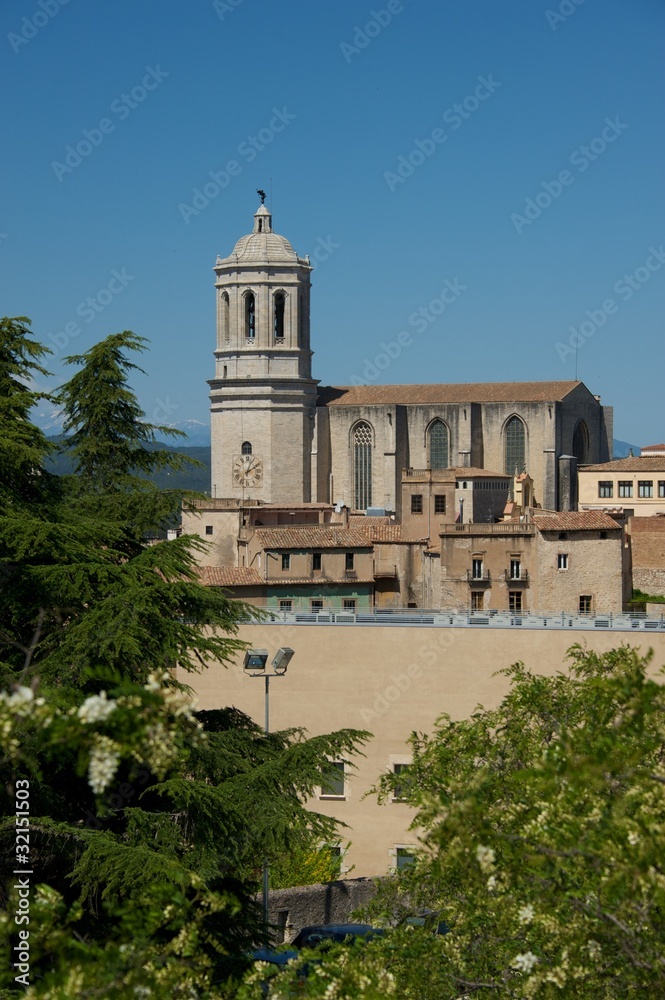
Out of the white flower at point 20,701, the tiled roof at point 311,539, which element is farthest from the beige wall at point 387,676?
the white flower at point 20,701

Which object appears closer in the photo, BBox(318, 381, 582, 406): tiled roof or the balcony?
the balcony

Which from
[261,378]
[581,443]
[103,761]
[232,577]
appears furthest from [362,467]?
[103,761]

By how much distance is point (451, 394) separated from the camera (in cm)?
6962

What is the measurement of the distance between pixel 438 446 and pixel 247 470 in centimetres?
958

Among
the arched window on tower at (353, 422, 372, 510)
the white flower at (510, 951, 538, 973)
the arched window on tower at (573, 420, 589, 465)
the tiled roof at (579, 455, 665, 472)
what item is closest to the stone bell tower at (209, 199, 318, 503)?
the arched window on tower at (353, 422, 372, 510)

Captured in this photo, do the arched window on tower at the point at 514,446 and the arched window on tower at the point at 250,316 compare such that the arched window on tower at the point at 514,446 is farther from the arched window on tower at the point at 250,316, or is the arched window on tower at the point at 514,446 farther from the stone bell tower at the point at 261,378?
the arched window on tower at the point at 250,316

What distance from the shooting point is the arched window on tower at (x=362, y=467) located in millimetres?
Answer: 68938

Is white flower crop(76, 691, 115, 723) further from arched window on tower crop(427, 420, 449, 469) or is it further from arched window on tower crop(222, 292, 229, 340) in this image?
arched window on tower crop(222, 292, 229, 340)

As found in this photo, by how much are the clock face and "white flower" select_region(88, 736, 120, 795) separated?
63.7m

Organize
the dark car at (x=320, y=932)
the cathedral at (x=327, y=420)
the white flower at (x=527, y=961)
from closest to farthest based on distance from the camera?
the white flower at (x=527, y=961) < the dark car at (x=320, y=932) < the cathedral at (x=327, y=420)

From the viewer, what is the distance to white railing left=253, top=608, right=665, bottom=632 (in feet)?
93.0

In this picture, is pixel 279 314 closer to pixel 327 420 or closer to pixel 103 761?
pixel 327 420

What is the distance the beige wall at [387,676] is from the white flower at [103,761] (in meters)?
21.8

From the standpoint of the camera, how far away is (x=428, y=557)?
41.6 metres
